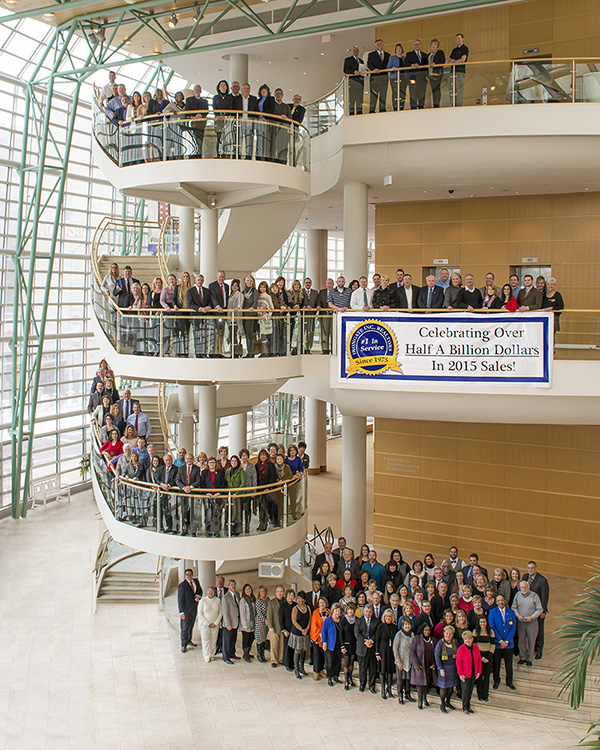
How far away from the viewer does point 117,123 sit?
15.0 m

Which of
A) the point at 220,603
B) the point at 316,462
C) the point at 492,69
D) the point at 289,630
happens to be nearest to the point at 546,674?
the point at 289,630

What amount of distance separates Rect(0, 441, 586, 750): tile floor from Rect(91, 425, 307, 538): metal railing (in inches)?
96.9

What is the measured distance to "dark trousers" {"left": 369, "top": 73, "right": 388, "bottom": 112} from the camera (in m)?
15.6

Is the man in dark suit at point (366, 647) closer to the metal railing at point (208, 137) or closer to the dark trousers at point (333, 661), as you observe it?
the dark trousers at point (333, 661)

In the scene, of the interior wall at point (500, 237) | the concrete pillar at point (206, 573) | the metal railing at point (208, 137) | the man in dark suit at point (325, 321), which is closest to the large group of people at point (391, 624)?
the concrete pillar at point (206, 573)

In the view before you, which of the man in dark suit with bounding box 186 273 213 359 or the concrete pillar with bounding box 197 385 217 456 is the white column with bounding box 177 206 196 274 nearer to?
the concrete pillar with bounding box 197 385 217 456

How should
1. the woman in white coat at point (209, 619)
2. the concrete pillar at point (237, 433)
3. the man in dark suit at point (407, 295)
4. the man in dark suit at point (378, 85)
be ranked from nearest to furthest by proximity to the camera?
1. the woman in white coat at point (209, 619)
2. the man in dark suit at point (407, 295)
3. the man in dark suit at point (378, 85)
4. the concrete pillar at point (237, 433)

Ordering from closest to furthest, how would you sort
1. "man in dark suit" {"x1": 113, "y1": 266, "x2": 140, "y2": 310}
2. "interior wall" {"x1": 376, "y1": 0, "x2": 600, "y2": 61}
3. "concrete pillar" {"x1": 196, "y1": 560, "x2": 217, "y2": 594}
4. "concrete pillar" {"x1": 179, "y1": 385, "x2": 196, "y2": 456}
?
"man in dark suit" {"x1": 113, "y1": 266, "x2": 140, "y2": 310}
"concrete pillar" {"x1": 196, "y1": 560, "x2": 217, "y2": 594}
"interior wall" {"x1": 376, "y1": 0, "x2": 600, "y2": 61}
"concrete pillar" {"x1": 179, "y1": 385, "x2": 196, "y2": 456}

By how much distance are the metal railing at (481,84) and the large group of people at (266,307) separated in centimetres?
346

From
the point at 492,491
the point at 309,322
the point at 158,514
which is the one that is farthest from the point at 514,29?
the point at 158,514

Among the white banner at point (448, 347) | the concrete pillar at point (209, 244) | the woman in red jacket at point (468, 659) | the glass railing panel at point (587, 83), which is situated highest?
the glass railing panel at point (587, 83)

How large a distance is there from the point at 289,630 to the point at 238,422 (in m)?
9.97

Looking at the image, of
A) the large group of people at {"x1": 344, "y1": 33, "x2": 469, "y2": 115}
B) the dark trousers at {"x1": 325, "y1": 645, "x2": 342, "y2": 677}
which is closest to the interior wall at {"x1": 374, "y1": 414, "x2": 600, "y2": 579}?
the dark trousers at {"x1": 325, "y1": 645, "x2": 342, "y2": 677}

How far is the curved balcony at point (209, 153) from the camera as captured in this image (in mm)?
14125
